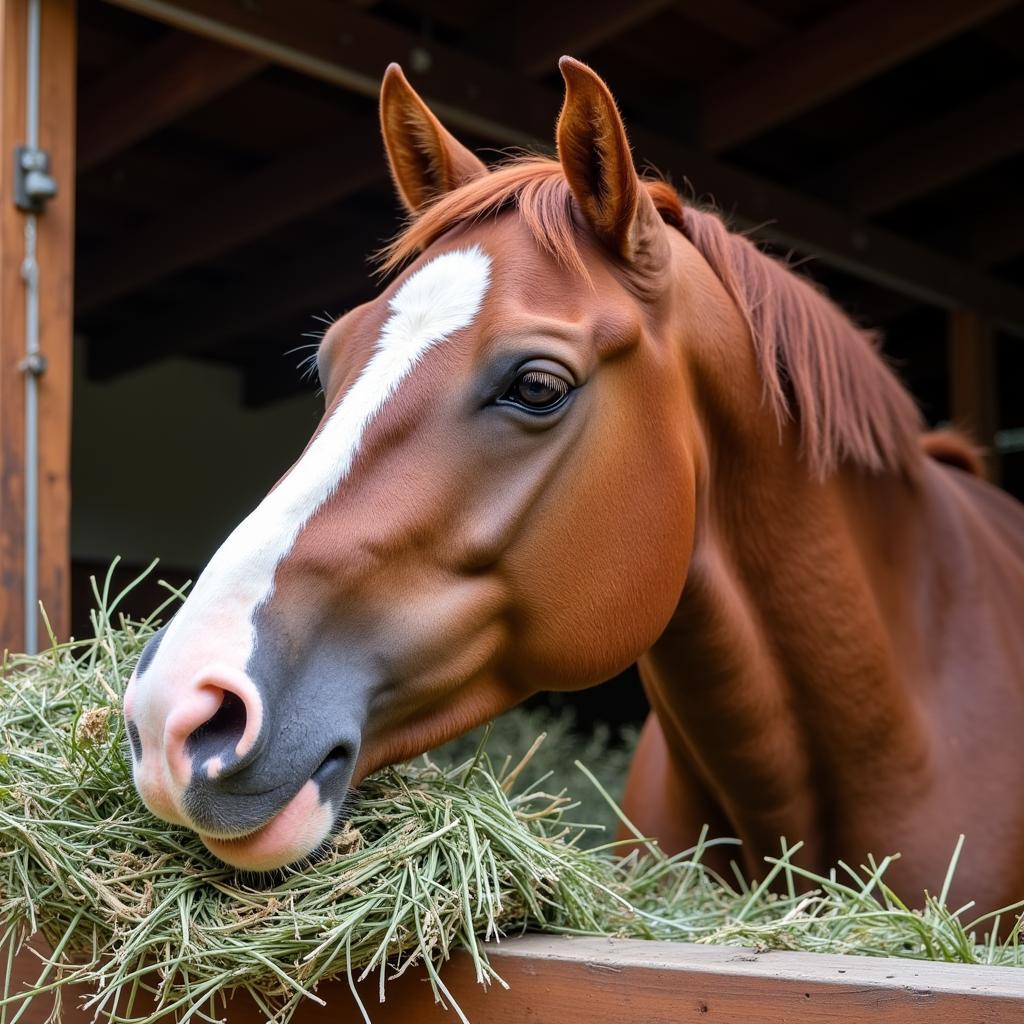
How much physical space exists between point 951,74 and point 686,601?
10.2ft

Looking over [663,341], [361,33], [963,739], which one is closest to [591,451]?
[663,341]

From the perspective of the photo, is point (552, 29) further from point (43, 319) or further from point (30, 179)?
point (43, 319)

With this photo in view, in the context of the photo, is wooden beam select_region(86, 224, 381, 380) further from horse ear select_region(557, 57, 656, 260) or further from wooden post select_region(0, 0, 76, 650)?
horse ear select_region(557, 57, 656, 260)

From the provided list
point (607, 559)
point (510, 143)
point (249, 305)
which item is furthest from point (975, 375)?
point (607, 559)

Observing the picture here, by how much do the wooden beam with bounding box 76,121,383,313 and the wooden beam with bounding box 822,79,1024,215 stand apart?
1.77m

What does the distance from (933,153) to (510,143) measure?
1.68m

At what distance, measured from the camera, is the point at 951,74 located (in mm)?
4039

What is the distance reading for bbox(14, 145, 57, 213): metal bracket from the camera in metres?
2.28

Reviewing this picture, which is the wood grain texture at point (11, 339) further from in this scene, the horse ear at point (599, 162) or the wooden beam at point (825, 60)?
the wooden beam at point (825, 60)

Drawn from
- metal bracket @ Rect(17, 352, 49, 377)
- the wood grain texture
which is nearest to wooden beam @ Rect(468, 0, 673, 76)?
the wood grain texture

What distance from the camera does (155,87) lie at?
343cm

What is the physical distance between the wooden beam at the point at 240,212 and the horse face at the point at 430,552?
9.46 feet

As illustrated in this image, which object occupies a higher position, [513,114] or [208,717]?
[513,114]

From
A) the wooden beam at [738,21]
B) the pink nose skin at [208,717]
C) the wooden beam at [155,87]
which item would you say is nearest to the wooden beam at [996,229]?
the wooden beam at [738,21]
